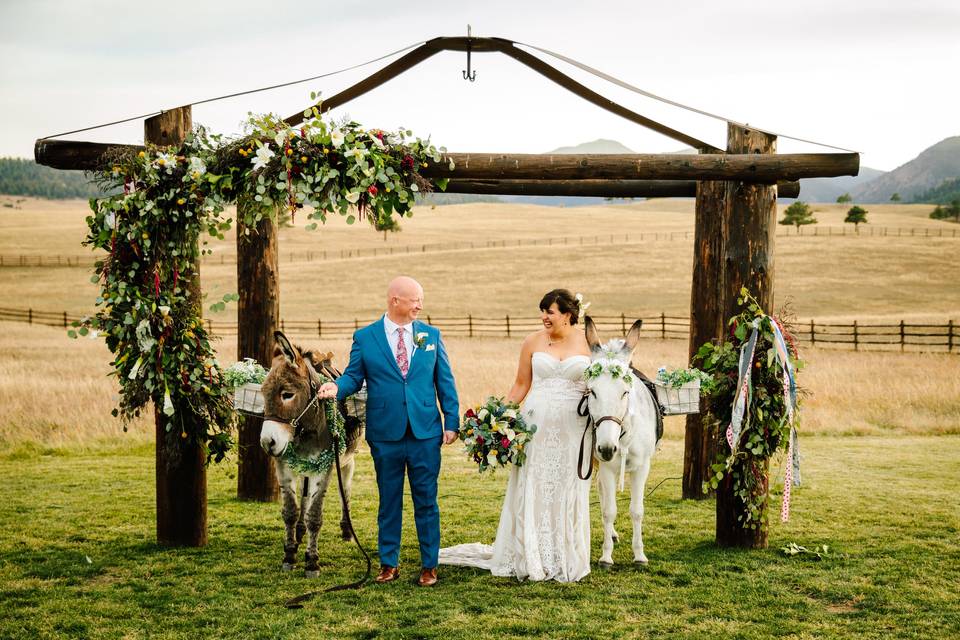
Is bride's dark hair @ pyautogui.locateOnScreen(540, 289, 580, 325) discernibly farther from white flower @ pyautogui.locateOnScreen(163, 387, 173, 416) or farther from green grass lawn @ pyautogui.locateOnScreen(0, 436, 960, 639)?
white flower @ pyautogui.locateOnScreen(163, 387, 173, 416)

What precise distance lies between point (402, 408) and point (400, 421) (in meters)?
0.11

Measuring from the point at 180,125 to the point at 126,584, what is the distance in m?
4.04

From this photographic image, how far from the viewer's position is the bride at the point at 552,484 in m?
6.92

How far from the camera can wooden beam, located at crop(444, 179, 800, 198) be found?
347 inches

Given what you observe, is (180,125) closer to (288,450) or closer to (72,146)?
(72,146)

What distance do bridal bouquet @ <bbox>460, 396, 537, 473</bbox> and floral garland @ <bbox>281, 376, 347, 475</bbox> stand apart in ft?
3.55

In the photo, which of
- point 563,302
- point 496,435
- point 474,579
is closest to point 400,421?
point 496,435

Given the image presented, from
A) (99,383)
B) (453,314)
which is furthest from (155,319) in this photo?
(453,314)

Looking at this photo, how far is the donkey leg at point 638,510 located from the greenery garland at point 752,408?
59 cm

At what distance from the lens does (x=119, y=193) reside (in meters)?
7.20

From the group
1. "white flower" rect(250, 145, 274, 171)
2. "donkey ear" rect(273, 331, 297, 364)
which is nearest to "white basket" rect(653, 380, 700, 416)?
"donkey ear" rect(273, 331, 297, 364)

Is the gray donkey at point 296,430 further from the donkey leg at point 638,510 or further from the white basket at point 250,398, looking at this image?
the donkey leg at point 638,510

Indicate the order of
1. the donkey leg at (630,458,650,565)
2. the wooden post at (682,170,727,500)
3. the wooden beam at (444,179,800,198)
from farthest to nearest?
the wooden post at (682,170,727,500), the wooden beam at (444,179,800,198), the donkey leg at (630,458,650,565)

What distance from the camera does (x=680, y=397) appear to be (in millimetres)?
7383
